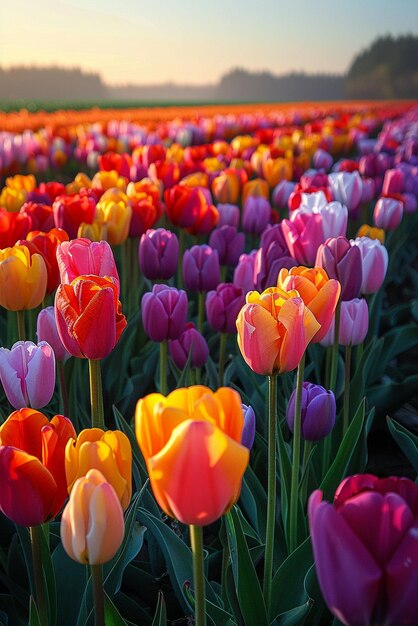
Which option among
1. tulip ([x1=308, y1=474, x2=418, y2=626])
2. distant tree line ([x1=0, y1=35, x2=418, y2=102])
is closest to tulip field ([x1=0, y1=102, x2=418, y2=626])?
tulip ([x1=308, y1=474, x2=418, y2=626])

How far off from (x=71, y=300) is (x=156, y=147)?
3492 millimetres

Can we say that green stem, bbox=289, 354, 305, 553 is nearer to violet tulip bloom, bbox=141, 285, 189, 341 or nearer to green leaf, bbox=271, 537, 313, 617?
green leaf, bbox=271, 537, 313, 617

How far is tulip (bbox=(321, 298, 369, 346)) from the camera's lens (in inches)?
83.0

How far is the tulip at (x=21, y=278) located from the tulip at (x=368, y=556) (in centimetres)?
124

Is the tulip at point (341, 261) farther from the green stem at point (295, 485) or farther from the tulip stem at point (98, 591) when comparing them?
the tulip stem at point (98, 591)

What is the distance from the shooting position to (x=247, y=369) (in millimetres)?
2521

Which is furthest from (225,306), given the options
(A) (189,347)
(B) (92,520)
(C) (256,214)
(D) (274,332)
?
(C) (256,214)

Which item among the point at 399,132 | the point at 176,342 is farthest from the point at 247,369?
the point at 399,132

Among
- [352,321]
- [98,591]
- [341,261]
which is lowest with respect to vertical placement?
[98,591]

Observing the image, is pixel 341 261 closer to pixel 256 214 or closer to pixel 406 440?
pixel 406 440

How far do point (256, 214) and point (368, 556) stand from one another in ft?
9.29

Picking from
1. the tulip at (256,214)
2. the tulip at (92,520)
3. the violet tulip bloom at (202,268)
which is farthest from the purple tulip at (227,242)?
the tulip at (92,520)

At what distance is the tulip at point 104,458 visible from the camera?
3.30 ft

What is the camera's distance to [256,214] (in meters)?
3.51
